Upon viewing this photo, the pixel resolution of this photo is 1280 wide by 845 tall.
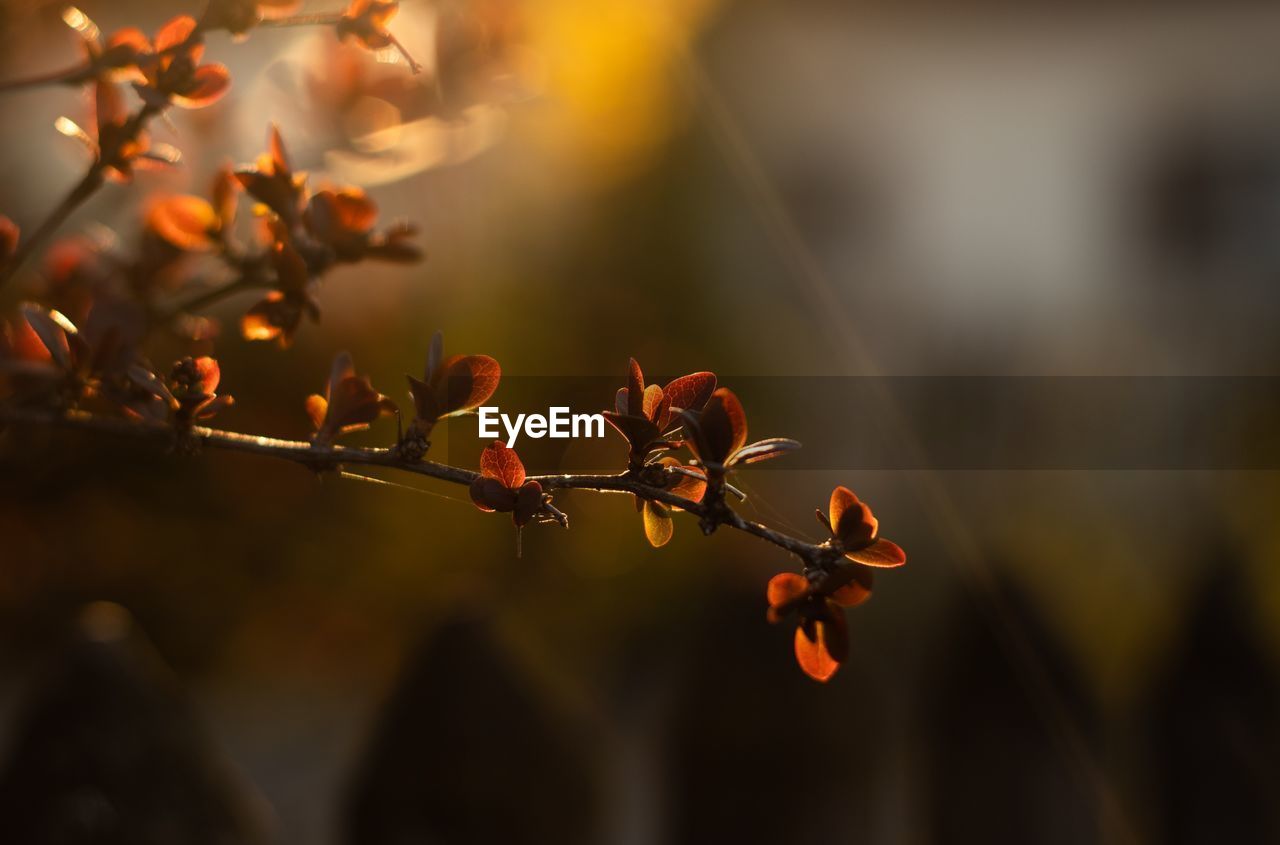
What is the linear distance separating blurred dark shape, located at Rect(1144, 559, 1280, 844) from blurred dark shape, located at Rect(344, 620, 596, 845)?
33.0 inches

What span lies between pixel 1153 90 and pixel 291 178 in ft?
15.2

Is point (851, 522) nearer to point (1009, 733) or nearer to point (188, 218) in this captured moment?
point (188, 218)

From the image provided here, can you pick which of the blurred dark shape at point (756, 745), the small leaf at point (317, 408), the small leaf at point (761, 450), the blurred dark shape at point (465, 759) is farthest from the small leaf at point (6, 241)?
the blurred dark shape at point (756, 745)

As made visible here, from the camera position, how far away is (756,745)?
4.88 ft

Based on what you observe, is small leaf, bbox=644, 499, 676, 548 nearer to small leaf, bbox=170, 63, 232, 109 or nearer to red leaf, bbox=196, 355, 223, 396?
red leaf, bbox=196, 355, 223, 396

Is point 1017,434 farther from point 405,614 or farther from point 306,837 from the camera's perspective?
point 306,837

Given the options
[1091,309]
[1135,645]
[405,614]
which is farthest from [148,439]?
[1091,309]

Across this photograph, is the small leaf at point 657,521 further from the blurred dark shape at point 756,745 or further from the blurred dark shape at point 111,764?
the blurred dark shape at point 756,745

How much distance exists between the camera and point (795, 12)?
4.69 metres

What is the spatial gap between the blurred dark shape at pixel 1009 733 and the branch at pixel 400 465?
111 cm

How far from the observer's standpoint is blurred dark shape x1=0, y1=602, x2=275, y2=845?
1.00m

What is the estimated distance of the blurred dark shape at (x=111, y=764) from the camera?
39.2 inches

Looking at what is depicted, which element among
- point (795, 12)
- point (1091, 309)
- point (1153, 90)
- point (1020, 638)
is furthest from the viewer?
point (795, 12)

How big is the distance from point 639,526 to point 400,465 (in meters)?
1.85
